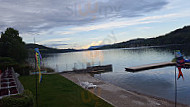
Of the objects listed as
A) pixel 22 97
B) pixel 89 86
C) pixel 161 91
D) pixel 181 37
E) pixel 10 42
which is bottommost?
pixel 161 91

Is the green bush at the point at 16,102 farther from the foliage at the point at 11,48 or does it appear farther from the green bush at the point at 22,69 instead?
the foliage at the point at 11,48

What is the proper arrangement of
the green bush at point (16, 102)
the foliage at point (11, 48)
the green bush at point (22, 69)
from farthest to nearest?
the foliage at point (11, 48)
the green bush at point (22, 69)
the green bush at point (16, 102)

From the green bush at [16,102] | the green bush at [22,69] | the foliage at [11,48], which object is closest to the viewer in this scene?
the green bush at [16,102]

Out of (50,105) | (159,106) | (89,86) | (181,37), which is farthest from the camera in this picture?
(181,37)

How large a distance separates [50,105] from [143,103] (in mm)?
7490

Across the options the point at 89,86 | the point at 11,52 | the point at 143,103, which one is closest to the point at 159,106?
the point at 143,103

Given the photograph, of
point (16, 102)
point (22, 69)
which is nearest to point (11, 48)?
point (22, 69)

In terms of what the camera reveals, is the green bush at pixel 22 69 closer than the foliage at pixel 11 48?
Yes

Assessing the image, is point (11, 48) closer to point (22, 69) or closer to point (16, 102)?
point (22, 69)

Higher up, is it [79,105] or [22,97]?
[22,97]

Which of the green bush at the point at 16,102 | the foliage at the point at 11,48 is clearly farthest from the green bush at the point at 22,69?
the green bush at the point at 16,102

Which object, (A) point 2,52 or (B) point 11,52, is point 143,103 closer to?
(B) point 11,52

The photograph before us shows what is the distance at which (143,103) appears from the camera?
39.3ft

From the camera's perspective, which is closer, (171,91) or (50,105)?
(50,105)
